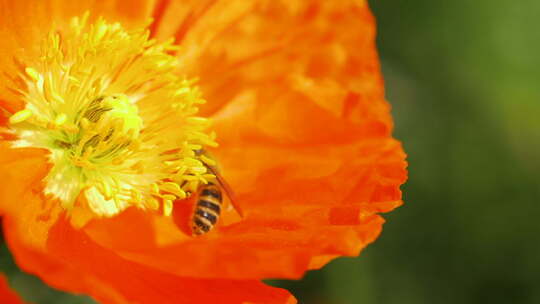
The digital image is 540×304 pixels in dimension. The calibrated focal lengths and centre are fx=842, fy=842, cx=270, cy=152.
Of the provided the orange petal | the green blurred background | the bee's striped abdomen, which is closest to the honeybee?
the bee's striped abdomen

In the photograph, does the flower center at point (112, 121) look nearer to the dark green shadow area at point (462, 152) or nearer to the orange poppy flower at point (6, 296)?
the orange poppy flower at point (6, 296)

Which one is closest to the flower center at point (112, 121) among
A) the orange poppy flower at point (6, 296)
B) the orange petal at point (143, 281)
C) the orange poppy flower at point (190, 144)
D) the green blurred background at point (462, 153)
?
the orange poppy flower at point (190, 144)

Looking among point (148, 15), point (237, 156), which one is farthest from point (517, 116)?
point (148, 15)

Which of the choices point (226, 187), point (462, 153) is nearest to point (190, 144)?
point (226, 187)

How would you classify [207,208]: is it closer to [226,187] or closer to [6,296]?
[226,187]

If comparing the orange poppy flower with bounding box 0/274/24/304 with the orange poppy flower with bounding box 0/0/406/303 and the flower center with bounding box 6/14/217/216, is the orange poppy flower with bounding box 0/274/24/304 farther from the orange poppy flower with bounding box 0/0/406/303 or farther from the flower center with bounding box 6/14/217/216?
the flower center with bounding box 6/14/217/216
